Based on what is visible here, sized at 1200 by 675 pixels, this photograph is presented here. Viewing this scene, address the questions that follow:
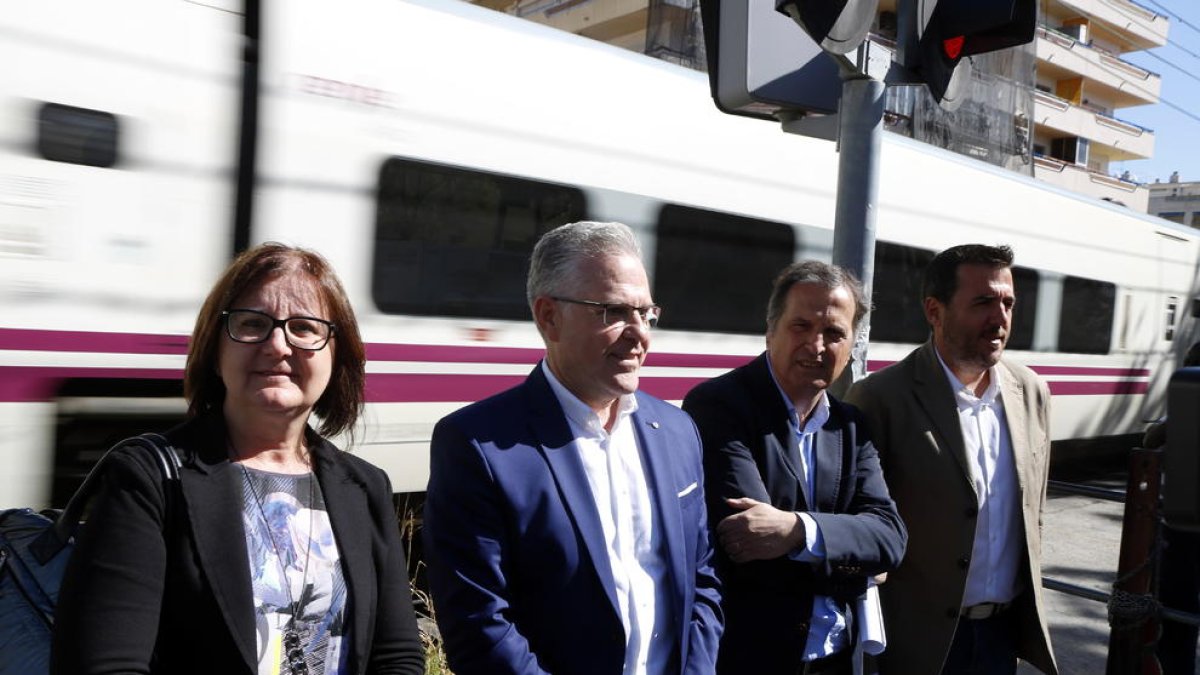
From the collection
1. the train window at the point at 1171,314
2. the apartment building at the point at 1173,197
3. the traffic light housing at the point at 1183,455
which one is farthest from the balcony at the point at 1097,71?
the traffic light housing at the point at 1183,455

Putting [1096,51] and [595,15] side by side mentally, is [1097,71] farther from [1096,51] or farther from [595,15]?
[595,15]

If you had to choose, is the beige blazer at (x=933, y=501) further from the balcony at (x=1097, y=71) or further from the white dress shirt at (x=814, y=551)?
the balcony at (x=1097, y=71)

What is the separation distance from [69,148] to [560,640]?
3.37 meters

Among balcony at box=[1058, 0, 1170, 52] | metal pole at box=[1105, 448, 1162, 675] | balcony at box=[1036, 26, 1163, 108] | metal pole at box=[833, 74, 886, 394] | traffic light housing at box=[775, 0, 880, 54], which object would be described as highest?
balcony at box=[1058, 0, 1170, 52]

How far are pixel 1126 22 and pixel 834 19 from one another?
139 feet

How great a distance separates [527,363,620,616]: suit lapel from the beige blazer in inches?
47.6

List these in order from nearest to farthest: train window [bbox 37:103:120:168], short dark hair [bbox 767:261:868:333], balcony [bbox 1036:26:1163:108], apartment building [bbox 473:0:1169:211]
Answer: short dark hair [bbox 767:261:868:333]
train window [bbox 37:103:120:168]
apartment building [bbox 473:0:1169:211]
balcony [bbox 1036:26:1163:108]

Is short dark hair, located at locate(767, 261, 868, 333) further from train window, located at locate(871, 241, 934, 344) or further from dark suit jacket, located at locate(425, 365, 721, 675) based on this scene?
train window, located at locate(871, 241, 934, 344)

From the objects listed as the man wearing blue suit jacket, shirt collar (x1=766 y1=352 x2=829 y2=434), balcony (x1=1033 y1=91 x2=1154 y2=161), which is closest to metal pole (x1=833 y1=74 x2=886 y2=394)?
shirt collar (x1=766 y1=352 x2=829 y2=434)

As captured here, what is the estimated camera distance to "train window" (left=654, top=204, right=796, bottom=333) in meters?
6.39

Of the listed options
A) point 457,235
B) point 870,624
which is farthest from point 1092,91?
point 870,624

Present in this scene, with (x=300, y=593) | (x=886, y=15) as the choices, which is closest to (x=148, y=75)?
(x=300, y=593)

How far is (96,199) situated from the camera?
167 inches

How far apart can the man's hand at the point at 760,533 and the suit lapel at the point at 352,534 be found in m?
0.84
